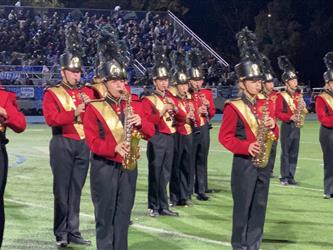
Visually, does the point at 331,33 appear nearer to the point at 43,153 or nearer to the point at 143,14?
the point at 143,14

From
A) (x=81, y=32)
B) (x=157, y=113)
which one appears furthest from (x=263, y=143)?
(x=81, y=32)

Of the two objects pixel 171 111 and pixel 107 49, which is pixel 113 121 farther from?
pixel 171 111

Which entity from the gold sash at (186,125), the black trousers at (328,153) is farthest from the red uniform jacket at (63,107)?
the black trousers at (328,153)

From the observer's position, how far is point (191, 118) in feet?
36.4

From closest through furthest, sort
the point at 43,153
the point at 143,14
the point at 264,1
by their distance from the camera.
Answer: the point at 43,153 < the point at 143,14 < the point at 264,1

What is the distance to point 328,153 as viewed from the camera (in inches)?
470

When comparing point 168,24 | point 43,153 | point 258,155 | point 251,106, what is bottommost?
point 43,153

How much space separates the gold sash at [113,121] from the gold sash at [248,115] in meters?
1.24

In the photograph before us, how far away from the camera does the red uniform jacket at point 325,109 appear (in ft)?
38.0

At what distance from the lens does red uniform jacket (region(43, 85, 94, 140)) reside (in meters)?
8.04

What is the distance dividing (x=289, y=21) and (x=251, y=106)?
39043 millimetres

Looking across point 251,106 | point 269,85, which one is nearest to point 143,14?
point 269,85

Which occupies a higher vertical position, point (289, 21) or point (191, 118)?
point (289, 21)

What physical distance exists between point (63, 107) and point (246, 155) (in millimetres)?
2169
